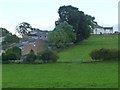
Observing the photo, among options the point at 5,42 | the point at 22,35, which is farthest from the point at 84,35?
the point at 22,35

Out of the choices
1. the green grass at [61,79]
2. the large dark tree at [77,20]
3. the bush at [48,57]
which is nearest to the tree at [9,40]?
the large dark tree at [77,20]

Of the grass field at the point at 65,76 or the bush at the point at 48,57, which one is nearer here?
the grass field at the point at 65,76

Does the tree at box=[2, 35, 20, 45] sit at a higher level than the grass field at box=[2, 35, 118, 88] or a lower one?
higher

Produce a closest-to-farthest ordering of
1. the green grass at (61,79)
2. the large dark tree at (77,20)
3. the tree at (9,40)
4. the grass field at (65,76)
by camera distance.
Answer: the green grass at (61,79) → the grass field at (65,76) → the large dark tree at (77,20) → the tree at (9,40)

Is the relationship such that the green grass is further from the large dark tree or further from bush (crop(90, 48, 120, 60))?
the large dark tree

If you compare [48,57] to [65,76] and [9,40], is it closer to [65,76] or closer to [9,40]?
[65,76]

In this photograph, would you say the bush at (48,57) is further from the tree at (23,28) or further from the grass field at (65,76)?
the tree at (23,28)

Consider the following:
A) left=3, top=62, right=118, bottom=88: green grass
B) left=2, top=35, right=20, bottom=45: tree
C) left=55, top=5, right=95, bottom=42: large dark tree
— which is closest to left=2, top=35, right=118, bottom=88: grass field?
left=3, top=62, right=118, bottom=88: green grass

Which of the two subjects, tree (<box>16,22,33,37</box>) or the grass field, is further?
tree (<box>16,22,33,37</box>)

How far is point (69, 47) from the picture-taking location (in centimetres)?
7012

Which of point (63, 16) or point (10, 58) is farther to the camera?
point (63, 16)

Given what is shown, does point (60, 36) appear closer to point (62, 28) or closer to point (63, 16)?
point (62, 28)

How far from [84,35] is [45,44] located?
943cm

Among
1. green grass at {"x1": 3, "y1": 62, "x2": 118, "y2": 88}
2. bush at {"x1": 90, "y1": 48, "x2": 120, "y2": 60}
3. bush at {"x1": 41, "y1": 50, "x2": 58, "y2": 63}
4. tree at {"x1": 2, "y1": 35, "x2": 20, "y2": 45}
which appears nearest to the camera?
green grass at {"x1": 3, "y1": 62, "x2": 118, "y2": 88}
